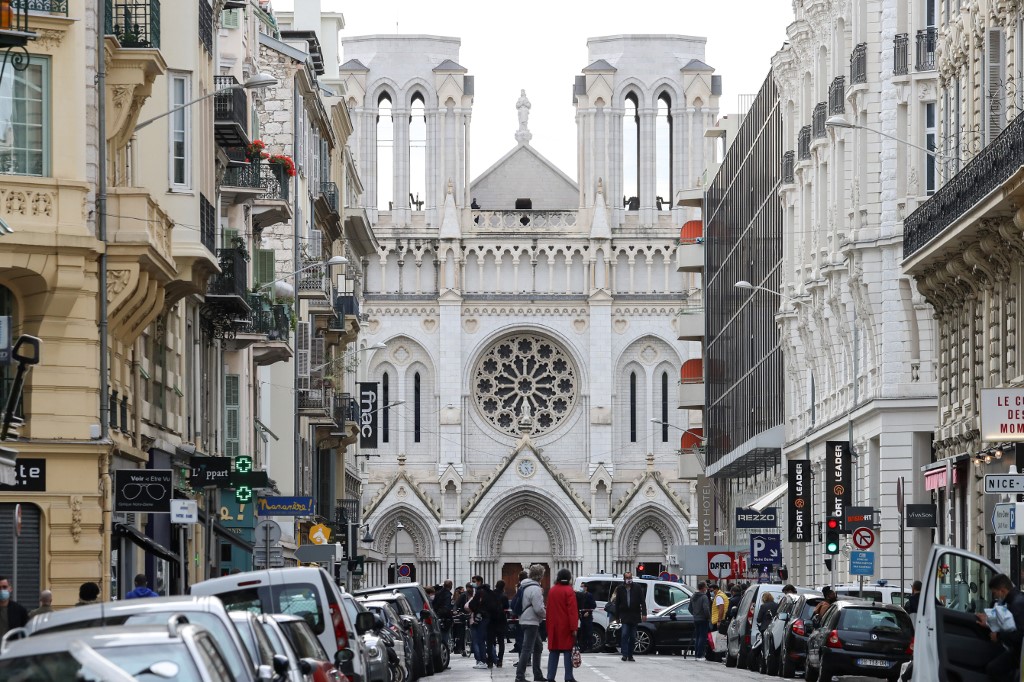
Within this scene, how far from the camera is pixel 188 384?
38.3 meters

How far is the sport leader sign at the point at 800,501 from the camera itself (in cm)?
5425

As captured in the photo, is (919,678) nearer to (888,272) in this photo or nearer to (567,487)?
(888,272)

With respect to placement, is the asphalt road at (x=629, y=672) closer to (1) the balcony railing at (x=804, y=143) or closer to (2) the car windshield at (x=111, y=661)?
(1) the balcony railing at (x=804, y=143)

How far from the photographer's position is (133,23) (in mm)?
30312

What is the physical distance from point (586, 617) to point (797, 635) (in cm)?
1425

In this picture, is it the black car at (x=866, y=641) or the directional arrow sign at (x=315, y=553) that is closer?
the black car at (x=866, y=641)

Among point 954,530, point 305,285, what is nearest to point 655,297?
point 305,285

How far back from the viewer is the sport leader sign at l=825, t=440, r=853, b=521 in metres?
49.9

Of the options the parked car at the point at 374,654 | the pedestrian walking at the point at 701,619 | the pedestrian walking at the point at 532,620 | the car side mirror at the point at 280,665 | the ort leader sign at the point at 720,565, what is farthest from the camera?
the ort leader sign at the point at 720,565

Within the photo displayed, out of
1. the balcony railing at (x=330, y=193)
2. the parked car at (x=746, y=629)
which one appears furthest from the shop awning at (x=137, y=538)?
the balcony railing at (x=330, y=193)

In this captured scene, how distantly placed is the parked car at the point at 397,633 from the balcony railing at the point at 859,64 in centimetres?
2265

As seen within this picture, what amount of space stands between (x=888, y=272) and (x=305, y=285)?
48.3ft

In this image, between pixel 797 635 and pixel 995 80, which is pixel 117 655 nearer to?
pixel 797 635

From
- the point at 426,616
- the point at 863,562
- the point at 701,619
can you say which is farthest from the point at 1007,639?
the point at 701,619
